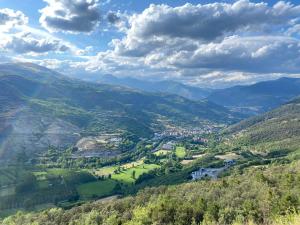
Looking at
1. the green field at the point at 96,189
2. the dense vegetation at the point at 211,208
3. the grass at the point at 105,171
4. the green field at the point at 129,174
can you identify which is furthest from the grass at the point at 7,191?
the dense vegetation at the point at 211,208

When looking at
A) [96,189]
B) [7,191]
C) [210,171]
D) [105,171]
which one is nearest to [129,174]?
[105,171]

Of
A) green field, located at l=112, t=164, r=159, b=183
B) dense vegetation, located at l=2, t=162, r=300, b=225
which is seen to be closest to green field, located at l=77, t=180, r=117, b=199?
green field, located at l=112, t=164, r=159, b=183

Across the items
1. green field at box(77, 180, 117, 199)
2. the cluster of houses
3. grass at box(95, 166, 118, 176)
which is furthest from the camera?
grass at box(95, 166, 118, 176)

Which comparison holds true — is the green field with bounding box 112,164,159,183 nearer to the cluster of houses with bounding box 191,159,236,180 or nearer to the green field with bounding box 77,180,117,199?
the green field with bounding box 77,180,117,199

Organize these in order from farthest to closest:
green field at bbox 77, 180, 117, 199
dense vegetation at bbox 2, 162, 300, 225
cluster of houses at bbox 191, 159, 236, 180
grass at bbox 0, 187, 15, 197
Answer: cluster of houses at bbox 191, 159, 236, 180, green field at bbox 77, 180, 117, 199, grass at bbox 0, 187, 15, 197, dense vegetation at bbox 2, 162, 300, 225

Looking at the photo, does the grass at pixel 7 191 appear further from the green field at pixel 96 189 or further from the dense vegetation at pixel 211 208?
the dense vegetation at pixel 211 208

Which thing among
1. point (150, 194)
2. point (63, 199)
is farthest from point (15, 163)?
point (150, 194)

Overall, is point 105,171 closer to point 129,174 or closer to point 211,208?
point 129,174

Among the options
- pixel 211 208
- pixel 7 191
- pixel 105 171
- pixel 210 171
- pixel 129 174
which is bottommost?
pixel 105 171
